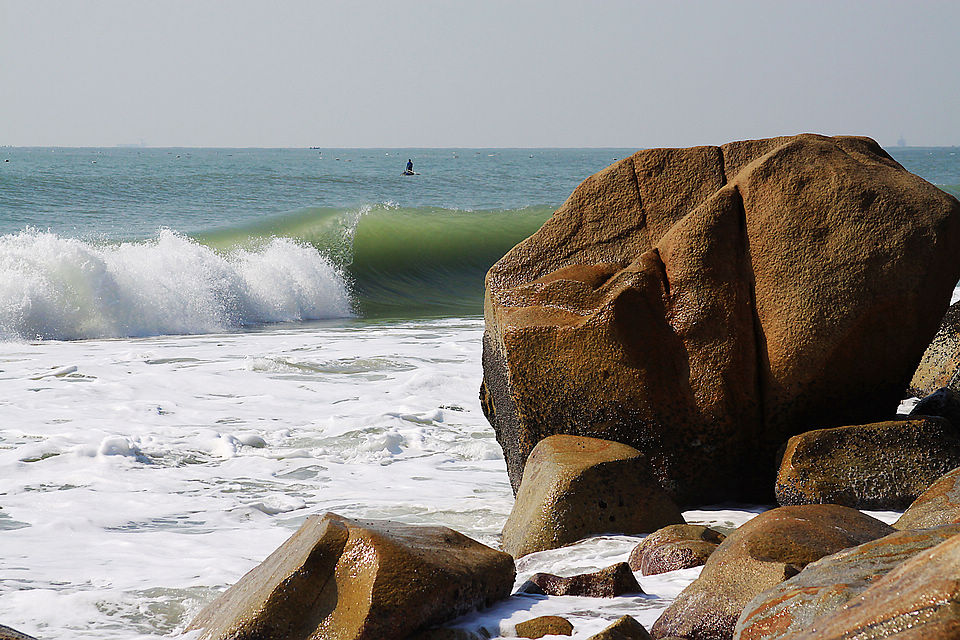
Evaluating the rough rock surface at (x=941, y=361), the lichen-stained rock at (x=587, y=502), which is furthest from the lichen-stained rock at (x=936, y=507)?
the rough rock surface at (x=941, y=361)

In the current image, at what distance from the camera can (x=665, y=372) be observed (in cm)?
445

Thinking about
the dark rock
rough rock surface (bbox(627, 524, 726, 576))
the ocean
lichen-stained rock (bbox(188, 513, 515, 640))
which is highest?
the dark rock

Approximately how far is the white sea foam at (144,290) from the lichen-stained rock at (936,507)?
33.3 ft

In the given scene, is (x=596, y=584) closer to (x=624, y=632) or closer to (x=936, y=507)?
(x=624, y=632)

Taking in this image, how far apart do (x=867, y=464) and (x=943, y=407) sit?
942 mm

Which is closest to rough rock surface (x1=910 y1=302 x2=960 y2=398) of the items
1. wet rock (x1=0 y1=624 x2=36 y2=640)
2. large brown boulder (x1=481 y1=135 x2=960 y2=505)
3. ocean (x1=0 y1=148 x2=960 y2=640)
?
large brown boulder (x1=481 y1=135 x2=960 y2=505)

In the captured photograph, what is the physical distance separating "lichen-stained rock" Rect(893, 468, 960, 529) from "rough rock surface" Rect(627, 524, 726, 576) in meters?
0.70

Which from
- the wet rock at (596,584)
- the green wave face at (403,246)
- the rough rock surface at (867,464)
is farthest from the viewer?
the green wave face at (403,246)

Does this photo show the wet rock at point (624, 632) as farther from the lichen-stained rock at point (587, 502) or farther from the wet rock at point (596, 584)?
the lichen-stained rock at point (587, 502)

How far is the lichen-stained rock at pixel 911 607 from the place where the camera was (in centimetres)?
162

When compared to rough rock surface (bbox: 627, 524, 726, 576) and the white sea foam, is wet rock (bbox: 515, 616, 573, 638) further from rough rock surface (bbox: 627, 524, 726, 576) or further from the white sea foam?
the white sea foam

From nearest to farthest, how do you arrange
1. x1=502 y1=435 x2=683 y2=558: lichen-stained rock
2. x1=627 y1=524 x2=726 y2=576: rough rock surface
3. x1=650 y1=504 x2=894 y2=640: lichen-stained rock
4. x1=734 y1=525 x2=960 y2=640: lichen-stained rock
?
x1=734 y1=525 x2=960 y2=640: lichen-stained rock
x1=650 y1=504 x2=894 y2=640: lichen-stained rock
x1=627 y1=524 x2=726 y2=576: rough rock surface
x1=502 y1=435 x2=683 y2=558: lichen-stained rock

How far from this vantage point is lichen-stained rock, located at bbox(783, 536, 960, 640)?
162 cm

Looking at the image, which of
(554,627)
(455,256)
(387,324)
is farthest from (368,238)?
(554,627)
